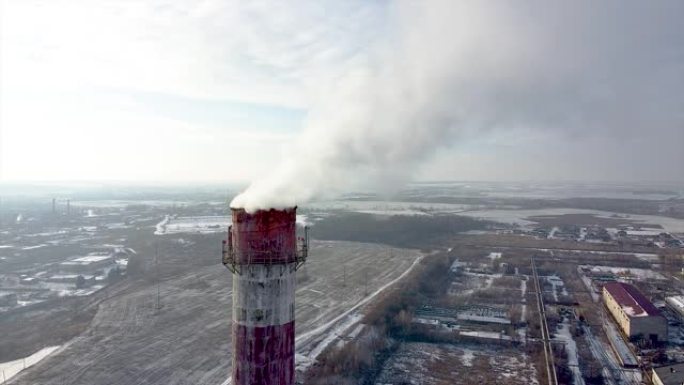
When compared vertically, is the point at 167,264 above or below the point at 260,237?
below

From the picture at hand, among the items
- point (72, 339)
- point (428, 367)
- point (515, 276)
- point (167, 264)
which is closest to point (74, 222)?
point (167, 264)

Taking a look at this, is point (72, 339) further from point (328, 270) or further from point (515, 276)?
point (515, 276)

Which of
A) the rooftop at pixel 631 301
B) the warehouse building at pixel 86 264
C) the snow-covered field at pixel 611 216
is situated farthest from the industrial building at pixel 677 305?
the snow-covered field at pixel 611 216

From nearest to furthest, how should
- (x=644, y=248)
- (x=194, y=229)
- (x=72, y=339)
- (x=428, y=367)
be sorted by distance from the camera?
(x=428, y=367) < (x=72, y=339) < (x=644, y=248) < (x=194, y=229)

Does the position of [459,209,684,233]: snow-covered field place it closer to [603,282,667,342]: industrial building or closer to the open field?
the open field

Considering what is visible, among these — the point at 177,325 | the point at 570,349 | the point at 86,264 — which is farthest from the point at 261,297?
the point at 86,264

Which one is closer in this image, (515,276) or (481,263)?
(515,276)

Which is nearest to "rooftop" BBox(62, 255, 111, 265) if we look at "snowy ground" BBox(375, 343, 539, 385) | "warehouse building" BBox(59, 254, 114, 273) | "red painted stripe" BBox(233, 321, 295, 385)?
"warehouse building" BBox(59, 254, 114, 273)

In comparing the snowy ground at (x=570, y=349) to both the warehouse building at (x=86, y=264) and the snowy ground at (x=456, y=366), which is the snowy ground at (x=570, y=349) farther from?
the warehouse building at (x=86, y=264)
